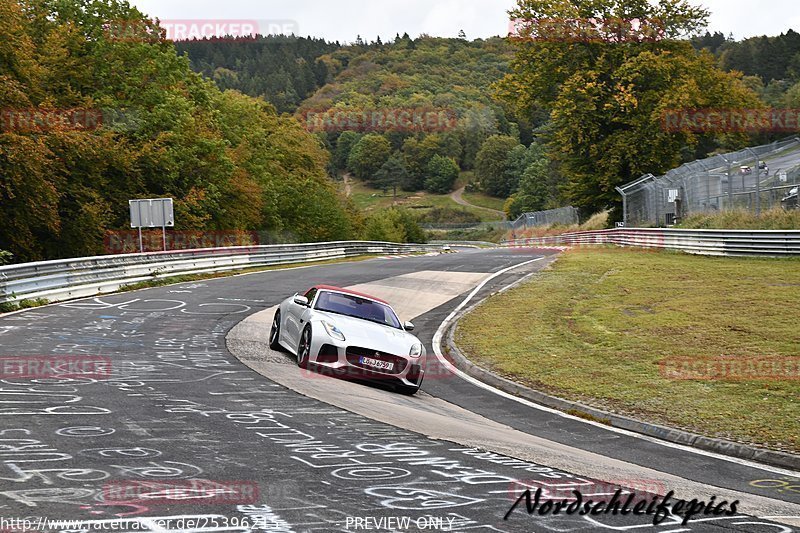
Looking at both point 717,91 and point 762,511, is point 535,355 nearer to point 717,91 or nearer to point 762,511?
point 762,511

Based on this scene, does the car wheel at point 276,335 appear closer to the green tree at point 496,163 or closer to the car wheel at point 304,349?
the car wheel at point 304,349

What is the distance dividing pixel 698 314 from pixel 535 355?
15.8ft

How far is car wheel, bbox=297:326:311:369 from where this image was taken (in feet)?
44.0

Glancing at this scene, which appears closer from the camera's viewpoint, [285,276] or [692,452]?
[692,452]

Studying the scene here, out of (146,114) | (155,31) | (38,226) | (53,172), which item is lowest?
(38,226)

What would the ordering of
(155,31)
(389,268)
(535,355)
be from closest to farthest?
(535,355)
(389,268)
(155,31)

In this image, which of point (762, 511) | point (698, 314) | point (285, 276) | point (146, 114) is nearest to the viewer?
point (762, 511)

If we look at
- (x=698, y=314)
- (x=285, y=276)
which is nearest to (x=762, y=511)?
(x=698, y=314)

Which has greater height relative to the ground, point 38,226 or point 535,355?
point 38,226

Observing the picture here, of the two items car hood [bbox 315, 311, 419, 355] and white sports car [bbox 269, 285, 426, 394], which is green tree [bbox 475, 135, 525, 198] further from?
car hood [bbox 315, 311, 419, 355]

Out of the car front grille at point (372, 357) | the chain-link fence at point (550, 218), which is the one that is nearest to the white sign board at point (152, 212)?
the car front grille at point (372, 357)

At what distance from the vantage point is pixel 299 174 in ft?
280

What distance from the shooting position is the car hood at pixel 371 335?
1320 centimetres

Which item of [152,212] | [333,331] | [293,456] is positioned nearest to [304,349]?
[333,331]
